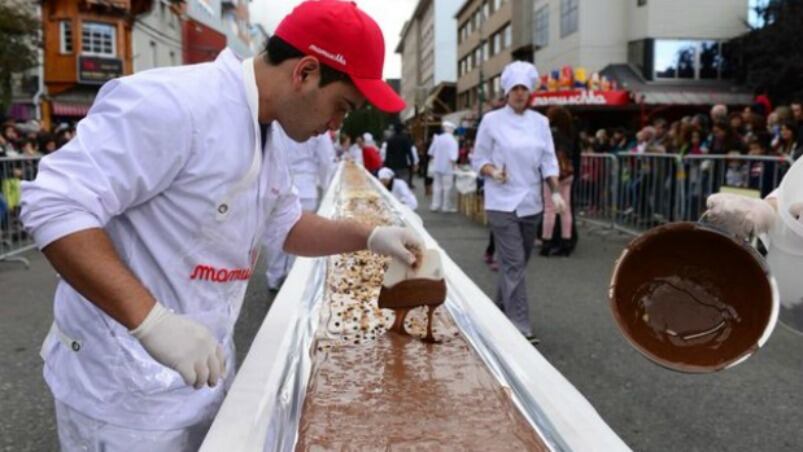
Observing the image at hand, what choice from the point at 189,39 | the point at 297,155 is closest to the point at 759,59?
the point at 297,155

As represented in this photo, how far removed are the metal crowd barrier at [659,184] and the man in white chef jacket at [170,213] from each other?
5959mm

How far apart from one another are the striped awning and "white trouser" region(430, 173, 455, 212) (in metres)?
25.1

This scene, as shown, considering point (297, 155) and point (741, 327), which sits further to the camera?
point (297, 155)

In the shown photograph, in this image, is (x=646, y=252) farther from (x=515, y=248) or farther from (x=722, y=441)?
(x=515, y=248)

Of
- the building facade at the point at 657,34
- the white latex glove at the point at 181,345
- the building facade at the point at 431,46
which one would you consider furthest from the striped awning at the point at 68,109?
the white latex glove at the point at 181,345

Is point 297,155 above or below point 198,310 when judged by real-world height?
above

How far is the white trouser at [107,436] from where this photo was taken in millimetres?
1722

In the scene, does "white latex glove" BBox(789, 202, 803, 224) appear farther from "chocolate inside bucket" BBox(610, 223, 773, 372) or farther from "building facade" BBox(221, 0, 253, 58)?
"building facade" BBox(221, 0, 253, 58)

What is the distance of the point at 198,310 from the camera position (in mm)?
1786

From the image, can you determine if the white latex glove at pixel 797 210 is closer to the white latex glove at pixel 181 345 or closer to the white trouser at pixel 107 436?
the white latex glove at pixel 181 345

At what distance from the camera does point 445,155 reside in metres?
15.3

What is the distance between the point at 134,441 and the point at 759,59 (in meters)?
28.5

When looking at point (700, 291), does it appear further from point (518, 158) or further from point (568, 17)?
point (568, 17)

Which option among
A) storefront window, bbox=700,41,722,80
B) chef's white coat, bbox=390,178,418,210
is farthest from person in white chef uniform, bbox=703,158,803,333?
storefront window, bbox=700,41,722,80
